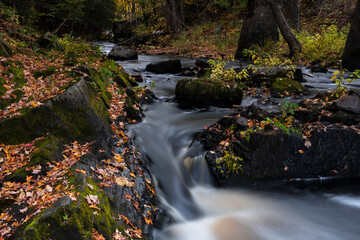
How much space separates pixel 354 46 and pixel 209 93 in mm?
6477

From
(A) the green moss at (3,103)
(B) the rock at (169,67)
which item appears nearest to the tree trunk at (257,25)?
(B) the rock at (169,67)

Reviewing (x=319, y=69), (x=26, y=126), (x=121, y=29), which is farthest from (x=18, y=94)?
(x=121, y=29)

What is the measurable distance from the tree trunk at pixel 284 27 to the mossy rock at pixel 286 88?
4964 mm

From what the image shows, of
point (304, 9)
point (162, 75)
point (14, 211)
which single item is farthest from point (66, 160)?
point (304, 9)

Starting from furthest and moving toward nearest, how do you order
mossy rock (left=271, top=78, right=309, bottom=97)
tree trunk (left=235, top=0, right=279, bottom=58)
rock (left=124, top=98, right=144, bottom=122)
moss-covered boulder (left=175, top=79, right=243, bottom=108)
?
tree trunk (left=235, top=0, right=279, bottom=58), mossy rock (left=271, top=78, right=309, bottom=97), moss-covered boulder (left=175, top=79, right=243, bottom=108), rock (left=124, top=98, right=144, bottom=122)

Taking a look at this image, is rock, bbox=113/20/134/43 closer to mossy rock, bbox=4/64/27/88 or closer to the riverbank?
mossy rock, bbox=4/64/27/88

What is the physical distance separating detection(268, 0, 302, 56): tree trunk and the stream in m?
9.51

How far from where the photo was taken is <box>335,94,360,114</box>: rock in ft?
17.6

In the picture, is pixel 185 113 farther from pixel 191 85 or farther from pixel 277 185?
pixel 277 185

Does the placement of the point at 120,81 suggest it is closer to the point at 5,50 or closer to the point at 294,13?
the point at 5,50

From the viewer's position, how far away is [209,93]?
26.7 ft

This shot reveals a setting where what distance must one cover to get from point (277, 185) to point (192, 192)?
1.70 meters

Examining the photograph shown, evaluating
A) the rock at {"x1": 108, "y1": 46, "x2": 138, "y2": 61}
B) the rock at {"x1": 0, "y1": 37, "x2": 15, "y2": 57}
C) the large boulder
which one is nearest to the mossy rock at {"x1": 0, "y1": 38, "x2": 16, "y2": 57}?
the rock at {"x1": 0, "y1": 37, "x2": 15, "y2": 57}

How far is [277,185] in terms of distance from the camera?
5086 mm
